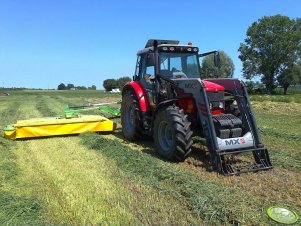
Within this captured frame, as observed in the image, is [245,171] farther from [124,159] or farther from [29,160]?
[29,160]

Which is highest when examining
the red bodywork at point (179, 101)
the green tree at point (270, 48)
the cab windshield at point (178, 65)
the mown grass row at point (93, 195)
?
the green tree at point (270, 48)

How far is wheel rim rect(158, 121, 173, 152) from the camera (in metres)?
7.27

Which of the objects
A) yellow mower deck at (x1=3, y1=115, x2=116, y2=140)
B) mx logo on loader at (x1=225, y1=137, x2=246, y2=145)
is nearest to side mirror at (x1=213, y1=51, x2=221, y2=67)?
mx logo on loader at (x1=225, y1=137, x2=246, y2=145)

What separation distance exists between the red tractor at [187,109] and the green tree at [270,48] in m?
48.5

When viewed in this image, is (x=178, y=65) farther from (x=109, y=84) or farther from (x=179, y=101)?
(x=109, y=84)

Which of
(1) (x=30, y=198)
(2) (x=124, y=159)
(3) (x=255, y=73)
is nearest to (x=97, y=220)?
(1) (x=30, y=198)

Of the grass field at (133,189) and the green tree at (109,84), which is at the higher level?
the green tree at (109,84)

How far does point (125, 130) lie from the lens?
9.84 meters

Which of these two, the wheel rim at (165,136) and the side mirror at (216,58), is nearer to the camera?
the wheel rim at (165,136)

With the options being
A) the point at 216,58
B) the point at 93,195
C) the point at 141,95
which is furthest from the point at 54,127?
the point at 93,195

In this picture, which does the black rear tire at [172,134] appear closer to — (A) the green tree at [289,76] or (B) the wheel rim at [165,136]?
(B) the wheel rim at [165,136]

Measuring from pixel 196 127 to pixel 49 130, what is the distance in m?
4.35

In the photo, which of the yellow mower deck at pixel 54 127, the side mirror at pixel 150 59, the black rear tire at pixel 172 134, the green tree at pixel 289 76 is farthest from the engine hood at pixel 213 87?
the green tree at pixel 289 76

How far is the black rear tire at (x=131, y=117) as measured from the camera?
885cm
